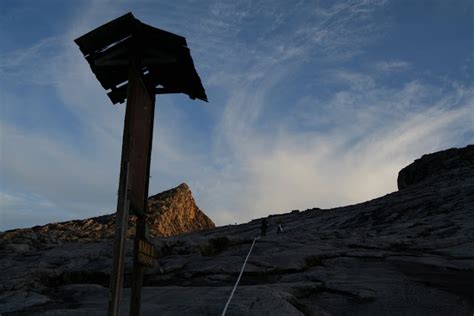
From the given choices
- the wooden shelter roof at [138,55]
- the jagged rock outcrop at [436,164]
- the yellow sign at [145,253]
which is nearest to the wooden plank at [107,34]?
the wooden shelter roof at [138,55]

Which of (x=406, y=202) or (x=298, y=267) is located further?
(x=406, y=202)

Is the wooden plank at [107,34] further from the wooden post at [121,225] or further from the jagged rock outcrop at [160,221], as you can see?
the jagged rock outcrop at [160,221]

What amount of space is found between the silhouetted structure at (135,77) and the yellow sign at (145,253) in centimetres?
5

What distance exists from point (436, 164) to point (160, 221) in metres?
42.2

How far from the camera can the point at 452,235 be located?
66.8ft

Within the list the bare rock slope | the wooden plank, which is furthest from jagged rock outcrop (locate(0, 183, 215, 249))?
the wooden plank

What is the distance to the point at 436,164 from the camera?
199 ft

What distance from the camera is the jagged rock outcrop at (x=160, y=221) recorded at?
168ft

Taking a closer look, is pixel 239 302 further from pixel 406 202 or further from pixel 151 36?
pixel 406 202

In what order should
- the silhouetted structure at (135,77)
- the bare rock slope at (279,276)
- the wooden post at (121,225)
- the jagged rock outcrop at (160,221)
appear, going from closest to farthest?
1. the wooden post at (121,225)
2. the silhouetted structure at (135,77)
3. the bare rock slope at (279,276)
4. the jagged rock outcrop at (160,221)

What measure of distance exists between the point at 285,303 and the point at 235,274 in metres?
4.68

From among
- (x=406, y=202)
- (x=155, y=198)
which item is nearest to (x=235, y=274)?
(x=406, y=202)

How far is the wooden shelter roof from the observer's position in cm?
669

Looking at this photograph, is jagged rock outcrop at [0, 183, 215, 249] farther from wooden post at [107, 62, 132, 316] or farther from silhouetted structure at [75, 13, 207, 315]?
wooden post at [107, 62, 132, 316]
